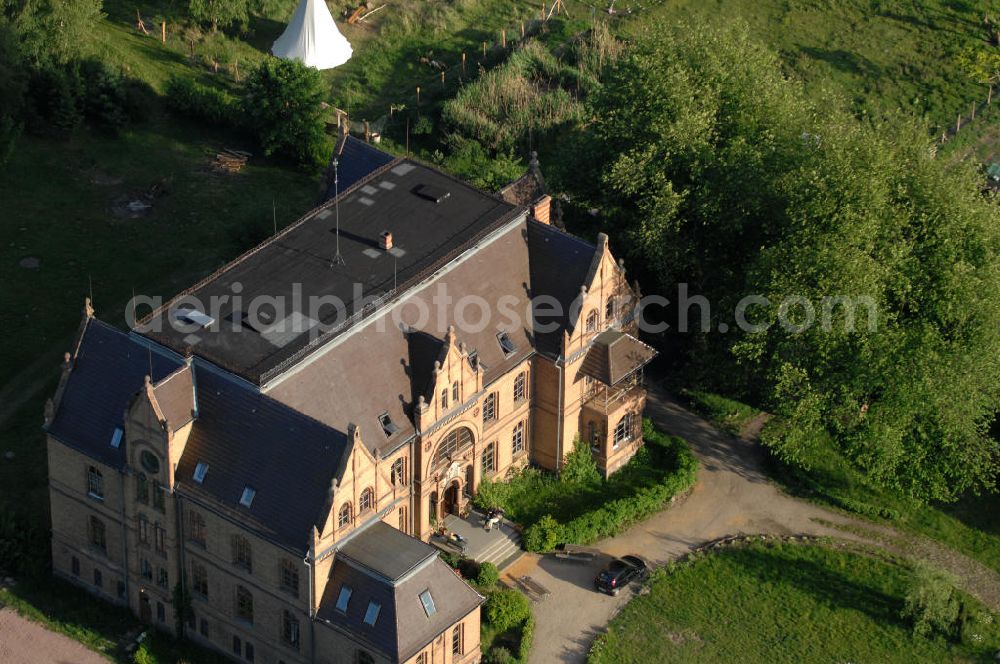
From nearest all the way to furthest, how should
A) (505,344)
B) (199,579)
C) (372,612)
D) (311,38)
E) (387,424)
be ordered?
(372,612) < (199,579) < (387,424) < (505,344) < (311,38)

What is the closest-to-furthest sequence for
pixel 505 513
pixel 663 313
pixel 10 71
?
pixel 505 513, pixel 663 313, pixel 10 71

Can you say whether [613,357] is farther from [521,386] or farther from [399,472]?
[399,472]

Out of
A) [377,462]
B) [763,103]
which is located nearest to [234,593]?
[377,462]

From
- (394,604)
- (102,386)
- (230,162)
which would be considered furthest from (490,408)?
(230,162)

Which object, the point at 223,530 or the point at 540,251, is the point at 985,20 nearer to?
the point at 540,251

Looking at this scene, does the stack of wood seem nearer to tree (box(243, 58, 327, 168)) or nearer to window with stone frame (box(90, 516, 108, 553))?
tree (box(243, 58, 327, 168))
